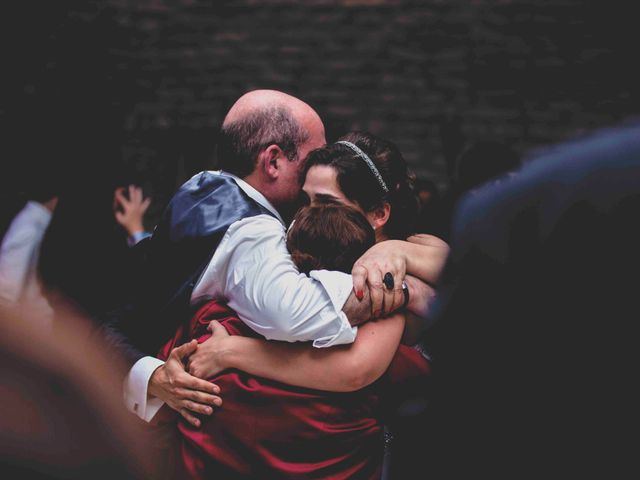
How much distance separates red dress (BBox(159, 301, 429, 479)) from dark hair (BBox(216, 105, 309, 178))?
69cm

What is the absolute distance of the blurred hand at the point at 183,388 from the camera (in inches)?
60.3

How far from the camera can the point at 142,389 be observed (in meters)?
1.75

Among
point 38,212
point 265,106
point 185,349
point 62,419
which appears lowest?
point 38,212

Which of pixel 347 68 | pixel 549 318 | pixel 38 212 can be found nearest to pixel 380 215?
pixel 549 318

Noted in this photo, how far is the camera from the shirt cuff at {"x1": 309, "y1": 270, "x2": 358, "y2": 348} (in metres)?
1.47

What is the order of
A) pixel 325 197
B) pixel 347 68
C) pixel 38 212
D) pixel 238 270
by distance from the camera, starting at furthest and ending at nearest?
pixel 347 68 < pixel 38 212 < pixel 325 197 < pixel 238 270

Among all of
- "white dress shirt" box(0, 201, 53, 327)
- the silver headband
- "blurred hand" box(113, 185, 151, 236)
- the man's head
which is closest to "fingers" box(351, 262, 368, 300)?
the silver headband

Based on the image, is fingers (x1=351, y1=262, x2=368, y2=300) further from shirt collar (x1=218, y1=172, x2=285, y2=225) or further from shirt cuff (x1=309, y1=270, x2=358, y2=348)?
shirt collar (x1=218, y1=172, x2=285, y2=225)

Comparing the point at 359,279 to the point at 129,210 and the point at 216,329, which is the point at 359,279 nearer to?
the point at 216,329

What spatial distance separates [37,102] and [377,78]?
7.90 feet

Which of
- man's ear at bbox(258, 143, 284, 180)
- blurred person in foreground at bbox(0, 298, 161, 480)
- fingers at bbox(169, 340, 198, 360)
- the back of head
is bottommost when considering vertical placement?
blurred person in foreground at bbox(0, 298, 161, 480)

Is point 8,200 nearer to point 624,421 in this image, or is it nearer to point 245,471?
point 245,471

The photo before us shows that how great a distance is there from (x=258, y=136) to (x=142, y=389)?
760 millimetres

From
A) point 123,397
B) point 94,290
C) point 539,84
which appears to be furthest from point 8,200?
point 539,84
